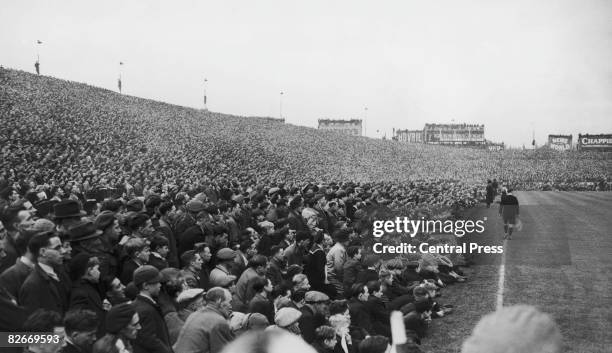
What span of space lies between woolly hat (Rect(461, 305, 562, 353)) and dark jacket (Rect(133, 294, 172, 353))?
4674mm

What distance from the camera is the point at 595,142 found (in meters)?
114

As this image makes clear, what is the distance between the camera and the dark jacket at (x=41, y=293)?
20.7ft

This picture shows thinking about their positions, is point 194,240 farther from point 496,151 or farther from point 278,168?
point 496,151

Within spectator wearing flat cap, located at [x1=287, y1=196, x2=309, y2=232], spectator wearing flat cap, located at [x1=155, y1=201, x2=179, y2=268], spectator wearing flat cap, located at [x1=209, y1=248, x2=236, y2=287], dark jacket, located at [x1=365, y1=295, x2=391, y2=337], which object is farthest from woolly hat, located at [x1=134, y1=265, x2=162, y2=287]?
spectator wearing flat cap, located at [x1=287, y1=196, x2=309, y2=232]

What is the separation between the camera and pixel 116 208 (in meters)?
12.0

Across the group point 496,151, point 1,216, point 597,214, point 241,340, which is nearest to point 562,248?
point 597,214

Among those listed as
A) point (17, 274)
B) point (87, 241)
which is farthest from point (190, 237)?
point (17, 274)

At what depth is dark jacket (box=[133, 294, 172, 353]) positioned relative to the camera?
651 cm

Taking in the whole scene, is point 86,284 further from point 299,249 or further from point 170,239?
point 299,249

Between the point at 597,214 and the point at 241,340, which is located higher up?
the point at 241,340

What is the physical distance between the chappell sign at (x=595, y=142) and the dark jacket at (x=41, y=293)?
11558cm

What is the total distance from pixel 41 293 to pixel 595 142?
118 meters

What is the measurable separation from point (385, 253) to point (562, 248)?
985 centimetres

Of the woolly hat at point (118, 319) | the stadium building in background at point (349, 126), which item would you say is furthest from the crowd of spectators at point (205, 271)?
the stadium building in background at point (349, 126)
